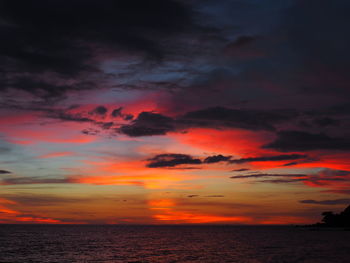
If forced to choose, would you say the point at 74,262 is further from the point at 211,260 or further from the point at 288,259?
the point at 288,259

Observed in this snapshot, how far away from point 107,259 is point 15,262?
15.9m

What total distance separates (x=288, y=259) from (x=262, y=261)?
6.76 m

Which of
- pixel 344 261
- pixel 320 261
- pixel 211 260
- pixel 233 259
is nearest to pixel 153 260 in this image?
pixel 211 260

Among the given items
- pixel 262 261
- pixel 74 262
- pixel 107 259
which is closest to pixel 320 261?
pixel 262 261

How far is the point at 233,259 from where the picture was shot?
69188mm

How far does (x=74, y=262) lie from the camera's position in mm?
64812

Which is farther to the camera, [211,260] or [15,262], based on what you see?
[211,260]

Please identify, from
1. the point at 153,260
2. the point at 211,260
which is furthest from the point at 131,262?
the point at 211,260

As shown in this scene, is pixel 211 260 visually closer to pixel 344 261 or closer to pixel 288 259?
pixel 288 259

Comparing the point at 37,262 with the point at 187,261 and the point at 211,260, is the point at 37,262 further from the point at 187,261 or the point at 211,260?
the point at 211,260

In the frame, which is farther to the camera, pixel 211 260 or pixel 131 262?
pixel 211 260

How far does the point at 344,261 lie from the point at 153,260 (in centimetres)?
3418

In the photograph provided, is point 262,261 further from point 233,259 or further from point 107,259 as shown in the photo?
point 107,259

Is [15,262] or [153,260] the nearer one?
[15,262]
